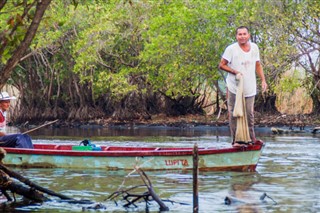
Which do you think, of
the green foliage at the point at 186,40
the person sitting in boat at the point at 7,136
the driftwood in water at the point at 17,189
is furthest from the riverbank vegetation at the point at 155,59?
the driftwood in water at the point at 17,189

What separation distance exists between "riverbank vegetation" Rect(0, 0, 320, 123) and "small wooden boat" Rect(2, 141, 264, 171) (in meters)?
13.8

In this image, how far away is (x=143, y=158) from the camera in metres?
16.0

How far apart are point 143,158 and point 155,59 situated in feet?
70.4

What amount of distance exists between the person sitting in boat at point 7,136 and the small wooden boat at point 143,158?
0.55 feet

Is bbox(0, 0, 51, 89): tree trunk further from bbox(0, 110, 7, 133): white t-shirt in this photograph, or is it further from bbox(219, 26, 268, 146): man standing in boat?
bbox(219, 26, 268, 146): man standing in boat

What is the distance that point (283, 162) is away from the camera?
61.1ft

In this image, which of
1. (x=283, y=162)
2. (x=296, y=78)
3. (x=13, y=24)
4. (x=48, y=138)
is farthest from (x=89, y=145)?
(x=296, y=78)

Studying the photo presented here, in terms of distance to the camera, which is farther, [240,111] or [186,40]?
[186,40]

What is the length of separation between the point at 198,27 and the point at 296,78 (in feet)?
14.8

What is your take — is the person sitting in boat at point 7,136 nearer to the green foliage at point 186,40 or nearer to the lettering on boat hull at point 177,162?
the lettering on boat hull at point 177,162

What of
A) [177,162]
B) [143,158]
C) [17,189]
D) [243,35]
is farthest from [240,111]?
[17,189]

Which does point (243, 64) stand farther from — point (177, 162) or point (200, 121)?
point (200, 121)

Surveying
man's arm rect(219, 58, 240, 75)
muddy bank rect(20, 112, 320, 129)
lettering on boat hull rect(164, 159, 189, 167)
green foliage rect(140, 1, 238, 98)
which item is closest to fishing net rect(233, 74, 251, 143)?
man's arm rect(219, 58, 240, 75)

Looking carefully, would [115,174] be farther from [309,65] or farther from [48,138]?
[309,65]
